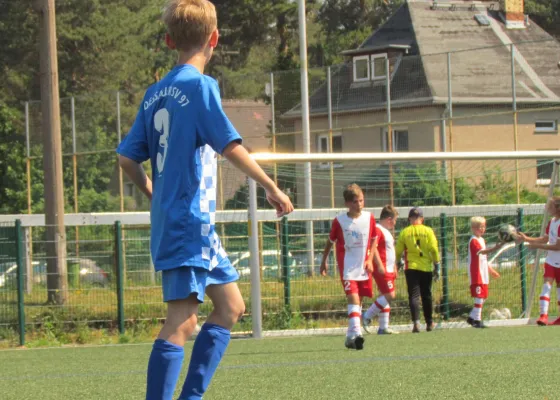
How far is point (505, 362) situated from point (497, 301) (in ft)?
27.4

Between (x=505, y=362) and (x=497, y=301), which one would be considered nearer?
(x=505, y=362)

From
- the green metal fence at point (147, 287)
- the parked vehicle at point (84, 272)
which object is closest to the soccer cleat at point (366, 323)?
the green metal fence at point (147, 287)

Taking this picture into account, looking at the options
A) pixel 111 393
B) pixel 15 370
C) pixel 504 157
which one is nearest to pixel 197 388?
pixel 111 393

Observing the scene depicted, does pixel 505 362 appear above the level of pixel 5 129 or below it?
below

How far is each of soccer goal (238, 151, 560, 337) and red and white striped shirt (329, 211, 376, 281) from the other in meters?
2.02

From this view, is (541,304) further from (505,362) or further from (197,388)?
(197,388)

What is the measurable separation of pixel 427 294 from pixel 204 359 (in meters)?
9.18

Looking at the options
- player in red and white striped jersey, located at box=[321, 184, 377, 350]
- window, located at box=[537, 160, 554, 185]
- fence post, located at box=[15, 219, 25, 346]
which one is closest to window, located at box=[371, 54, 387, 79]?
window, located at box=[537, 160, 554, 185]

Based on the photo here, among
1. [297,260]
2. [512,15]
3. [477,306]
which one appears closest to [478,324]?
[477,306]

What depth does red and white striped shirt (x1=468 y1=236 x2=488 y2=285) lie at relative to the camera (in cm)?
1357

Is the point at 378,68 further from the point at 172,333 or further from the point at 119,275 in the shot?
the point at 172,333

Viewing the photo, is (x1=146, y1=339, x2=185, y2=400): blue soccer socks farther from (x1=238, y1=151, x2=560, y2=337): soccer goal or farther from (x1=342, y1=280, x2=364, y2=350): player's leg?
(x1=238, y1=151, x2=560, y2=337): soccer goal

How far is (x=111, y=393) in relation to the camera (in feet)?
20.0

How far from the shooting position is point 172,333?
3.98 metres
